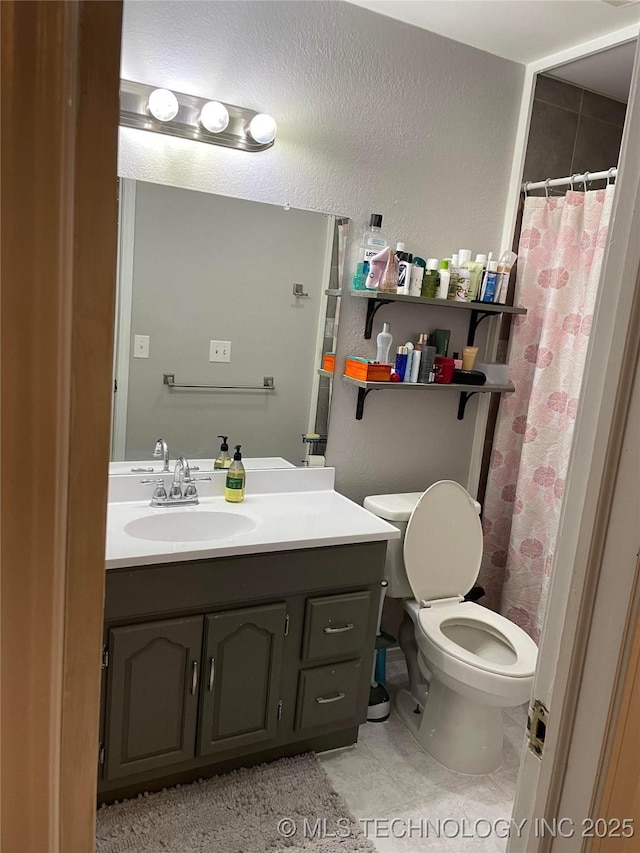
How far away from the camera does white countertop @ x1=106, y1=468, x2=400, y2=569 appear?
1.76 metres

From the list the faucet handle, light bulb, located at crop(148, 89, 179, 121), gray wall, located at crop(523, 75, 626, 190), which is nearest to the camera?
light bulb, located at crop(148, 89, 179, 121)

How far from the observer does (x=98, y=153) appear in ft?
1.69

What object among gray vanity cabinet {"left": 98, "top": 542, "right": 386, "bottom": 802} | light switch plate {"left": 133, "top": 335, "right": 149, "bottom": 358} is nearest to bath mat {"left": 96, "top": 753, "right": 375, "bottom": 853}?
gray vanity cabinet {"left": 98, "top": 542, "right": 386, "bottom": 802}

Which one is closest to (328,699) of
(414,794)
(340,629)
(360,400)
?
(340,629)

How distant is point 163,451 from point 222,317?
1.59 ft

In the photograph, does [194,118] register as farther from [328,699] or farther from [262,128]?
[328,699]

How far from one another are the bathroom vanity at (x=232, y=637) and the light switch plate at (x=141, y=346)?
417 mm

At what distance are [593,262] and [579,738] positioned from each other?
195 cm

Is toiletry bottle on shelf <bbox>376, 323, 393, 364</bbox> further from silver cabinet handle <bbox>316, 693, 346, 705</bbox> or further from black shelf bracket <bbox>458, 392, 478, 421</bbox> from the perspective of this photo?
silver cabinet handle <bbox>316, 693, 346, 705</bbox>

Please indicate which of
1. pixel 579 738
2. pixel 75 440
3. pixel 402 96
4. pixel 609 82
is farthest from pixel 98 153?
pixel 609 82

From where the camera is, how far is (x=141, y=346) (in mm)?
2072

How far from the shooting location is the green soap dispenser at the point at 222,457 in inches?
88.7

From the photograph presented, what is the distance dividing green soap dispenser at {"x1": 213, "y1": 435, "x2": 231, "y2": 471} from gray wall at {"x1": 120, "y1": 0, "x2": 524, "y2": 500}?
0.42m

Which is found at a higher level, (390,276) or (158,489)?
(390,276)
